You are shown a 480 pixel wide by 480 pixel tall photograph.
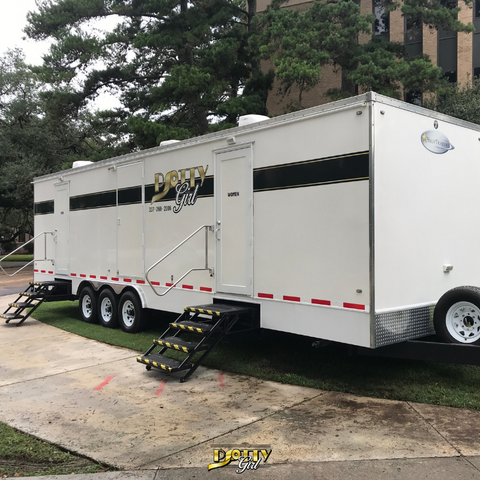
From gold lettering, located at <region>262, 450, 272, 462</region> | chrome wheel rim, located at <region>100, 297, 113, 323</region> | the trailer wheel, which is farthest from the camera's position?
chrome wheel rim, located at <region>100, 297, 113, 323</region>

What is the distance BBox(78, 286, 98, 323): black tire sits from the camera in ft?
31.5

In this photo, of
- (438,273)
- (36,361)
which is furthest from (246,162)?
(36,361)

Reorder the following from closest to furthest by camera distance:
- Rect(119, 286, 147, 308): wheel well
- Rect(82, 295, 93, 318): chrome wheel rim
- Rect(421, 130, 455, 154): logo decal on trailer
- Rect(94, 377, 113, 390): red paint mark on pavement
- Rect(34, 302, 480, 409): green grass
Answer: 1. Rect(34, 302, 480, 409): green grass
2. Rect(421, 130, 455, 154): logo decal on trailer
3. Rect(94, 377, 113, 390): red paint mark on pavement
4. Rect(119, 286, 147, 308): wheel well
5. Rect(82, 295, 93, 318): chrome wheel rim

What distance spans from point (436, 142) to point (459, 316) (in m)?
1.96

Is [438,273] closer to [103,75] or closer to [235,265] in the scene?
[235,265]

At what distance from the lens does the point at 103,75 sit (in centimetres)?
1945

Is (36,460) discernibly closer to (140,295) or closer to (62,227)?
(140,295)

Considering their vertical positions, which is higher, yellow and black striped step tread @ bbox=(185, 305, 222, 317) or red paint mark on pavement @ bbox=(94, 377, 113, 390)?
yellow and black striped step tread @ bbox=(185, 305, 222, 317)

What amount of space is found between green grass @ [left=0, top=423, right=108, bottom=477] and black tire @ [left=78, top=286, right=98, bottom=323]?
5.24m

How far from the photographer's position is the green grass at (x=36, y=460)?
150 inches

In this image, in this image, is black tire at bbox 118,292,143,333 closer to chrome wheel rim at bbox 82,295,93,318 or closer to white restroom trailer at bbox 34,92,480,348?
white restroom trailer at bbox 34,92,480,348

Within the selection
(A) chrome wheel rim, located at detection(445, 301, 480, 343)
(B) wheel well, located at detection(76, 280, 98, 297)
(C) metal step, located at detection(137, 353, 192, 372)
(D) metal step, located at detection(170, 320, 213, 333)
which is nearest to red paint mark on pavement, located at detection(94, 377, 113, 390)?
(C) metal step, located at detection(137, 353, 192, 372)

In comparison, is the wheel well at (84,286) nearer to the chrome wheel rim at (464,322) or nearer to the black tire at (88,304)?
the black tire at (88,304)

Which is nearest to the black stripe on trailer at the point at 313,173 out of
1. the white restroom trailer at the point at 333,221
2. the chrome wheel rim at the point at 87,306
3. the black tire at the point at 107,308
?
the white restroom trailer at the point at 333,221
